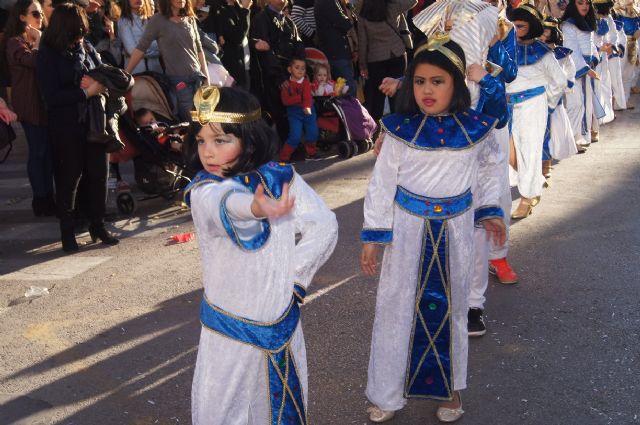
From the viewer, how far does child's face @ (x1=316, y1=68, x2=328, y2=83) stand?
10.5 metres

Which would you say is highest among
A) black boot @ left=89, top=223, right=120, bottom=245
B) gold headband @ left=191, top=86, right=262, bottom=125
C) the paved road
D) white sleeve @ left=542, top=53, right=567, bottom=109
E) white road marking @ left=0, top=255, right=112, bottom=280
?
gold headband @ left=191, top=86, right=262, bottom=125

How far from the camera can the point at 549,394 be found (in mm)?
4277

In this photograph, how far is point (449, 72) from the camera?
148 inches

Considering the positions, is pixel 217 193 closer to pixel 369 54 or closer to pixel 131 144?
pixel 131 144

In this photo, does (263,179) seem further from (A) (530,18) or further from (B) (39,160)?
(B) (39,160)

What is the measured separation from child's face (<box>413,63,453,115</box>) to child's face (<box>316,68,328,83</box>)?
6.83m

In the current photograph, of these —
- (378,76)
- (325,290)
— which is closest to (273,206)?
(325,290)

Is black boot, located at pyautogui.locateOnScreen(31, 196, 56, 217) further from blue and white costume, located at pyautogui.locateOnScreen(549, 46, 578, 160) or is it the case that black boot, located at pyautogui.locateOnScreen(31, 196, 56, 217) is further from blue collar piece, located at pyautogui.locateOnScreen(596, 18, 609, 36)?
blue collar piece, located at pyautogui.locateOnScreen(596, 18, 609, 36)

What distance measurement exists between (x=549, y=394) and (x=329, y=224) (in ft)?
6.37

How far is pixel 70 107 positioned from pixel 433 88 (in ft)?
12.7

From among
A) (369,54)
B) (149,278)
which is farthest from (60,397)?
(369,54)

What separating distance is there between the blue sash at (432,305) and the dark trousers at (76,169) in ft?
12.1

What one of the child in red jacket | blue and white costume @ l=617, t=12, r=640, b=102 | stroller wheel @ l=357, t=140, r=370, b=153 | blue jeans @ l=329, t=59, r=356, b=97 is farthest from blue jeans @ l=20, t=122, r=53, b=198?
blue and white costume @ l=617, t=12, r=640, b=102

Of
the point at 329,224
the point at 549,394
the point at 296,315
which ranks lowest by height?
the point at 549,394
